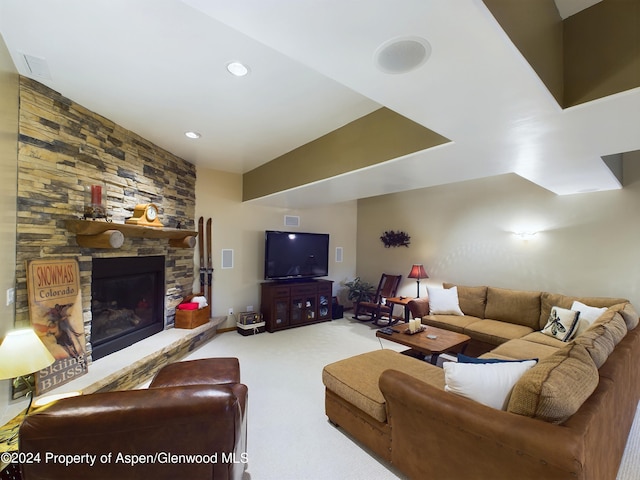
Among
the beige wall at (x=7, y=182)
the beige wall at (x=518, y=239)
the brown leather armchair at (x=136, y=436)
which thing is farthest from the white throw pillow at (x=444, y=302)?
the beige wall at (x=7, y=182)

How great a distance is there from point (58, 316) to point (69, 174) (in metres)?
1.20

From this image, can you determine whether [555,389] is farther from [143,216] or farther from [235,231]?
[235,231]

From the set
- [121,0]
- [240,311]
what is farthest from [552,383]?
[240,311]

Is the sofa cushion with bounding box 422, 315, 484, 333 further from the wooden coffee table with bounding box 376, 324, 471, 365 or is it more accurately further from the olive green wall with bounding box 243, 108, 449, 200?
the olive green wall with bounding box 243, 108, 449, 200

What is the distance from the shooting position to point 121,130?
2953 millimetres

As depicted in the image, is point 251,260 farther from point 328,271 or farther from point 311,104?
point 311,104

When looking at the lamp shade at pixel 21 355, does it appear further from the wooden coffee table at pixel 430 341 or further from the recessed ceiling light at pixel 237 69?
the wooden coffee table at pixel 430 341

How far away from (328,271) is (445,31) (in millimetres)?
5174

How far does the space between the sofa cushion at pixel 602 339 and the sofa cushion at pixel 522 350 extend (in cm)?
69

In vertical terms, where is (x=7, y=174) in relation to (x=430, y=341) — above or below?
above

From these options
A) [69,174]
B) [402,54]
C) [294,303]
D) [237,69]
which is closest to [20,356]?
[69,174]

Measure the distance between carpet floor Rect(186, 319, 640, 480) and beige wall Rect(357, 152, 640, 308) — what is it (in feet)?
5.64

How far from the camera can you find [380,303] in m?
5.33

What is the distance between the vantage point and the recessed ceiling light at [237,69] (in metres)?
1.87
